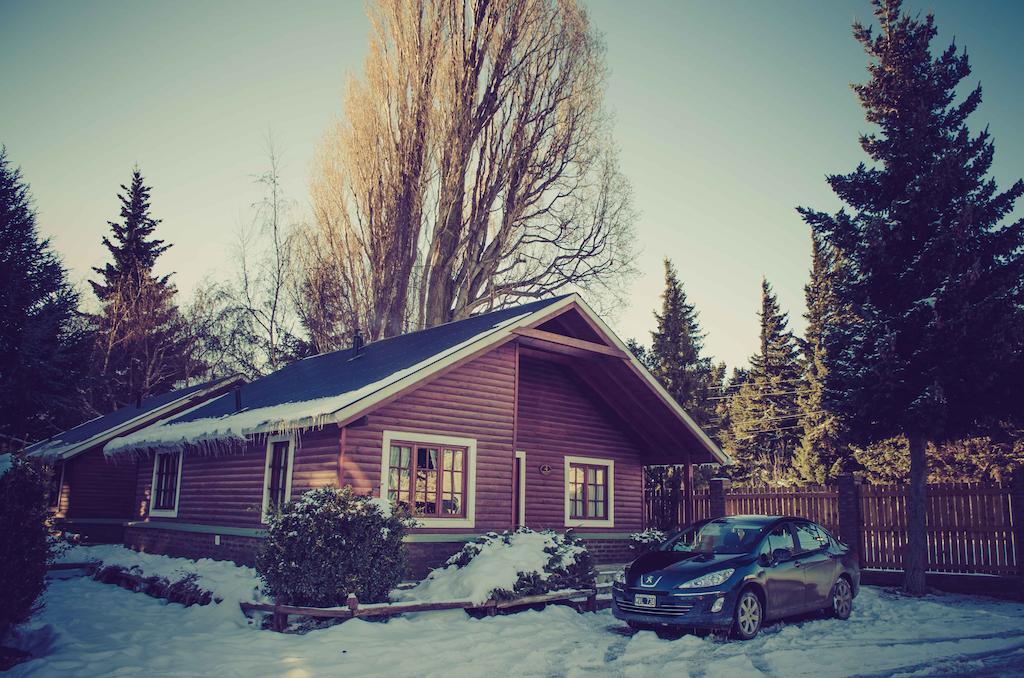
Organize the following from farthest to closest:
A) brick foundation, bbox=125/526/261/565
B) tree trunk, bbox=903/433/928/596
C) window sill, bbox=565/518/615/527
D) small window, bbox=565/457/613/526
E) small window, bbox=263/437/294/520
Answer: small window, bbox=565/457/613/526 < window sill, bbox=565/518/615/527 < brick foundation, bbox=125/526/261/565 < small window, bbox=263/437/294/520 < tree trunk, bbox=903/433/928/596

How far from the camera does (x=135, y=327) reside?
37.4 m

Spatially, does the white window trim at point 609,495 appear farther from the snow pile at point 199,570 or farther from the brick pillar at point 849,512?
the snow pile at point 199,570

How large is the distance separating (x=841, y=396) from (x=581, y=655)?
8.48m

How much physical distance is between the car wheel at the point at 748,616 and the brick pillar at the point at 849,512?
6.88 meters

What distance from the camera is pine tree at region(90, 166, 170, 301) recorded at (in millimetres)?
39406

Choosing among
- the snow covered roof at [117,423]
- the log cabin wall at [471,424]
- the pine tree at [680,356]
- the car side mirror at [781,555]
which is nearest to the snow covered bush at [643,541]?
the log cabin wall at [471,424]

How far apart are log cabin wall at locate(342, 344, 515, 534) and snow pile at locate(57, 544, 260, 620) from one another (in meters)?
2.50

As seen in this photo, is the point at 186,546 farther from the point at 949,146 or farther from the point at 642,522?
the point at 949,146

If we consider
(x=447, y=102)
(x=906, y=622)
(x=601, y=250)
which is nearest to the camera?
(x=906, y=622)

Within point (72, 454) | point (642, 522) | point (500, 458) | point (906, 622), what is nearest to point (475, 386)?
point (500, 458)

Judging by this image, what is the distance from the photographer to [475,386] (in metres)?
15.1

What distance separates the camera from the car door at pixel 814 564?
10.7 metres

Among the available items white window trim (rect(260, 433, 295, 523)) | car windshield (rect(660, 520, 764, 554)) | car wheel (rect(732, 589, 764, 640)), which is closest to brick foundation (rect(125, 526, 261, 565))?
white window trim (rect(260, 433, 295, 523))

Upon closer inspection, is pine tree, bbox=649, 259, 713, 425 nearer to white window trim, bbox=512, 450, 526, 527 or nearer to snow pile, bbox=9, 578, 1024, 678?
white window trim, bbox=512, 450, 526, 527
